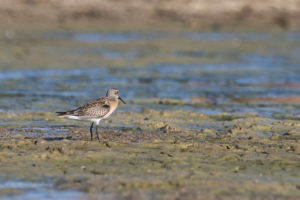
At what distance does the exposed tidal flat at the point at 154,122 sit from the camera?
8.88 metres

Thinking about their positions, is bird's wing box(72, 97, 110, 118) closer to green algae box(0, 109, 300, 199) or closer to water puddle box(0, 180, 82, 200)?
green algae box(0, 109, 300, 199)

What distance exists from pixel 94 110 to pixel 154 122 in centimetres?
234

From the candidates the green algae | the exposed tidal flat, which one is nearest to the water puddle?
the exposed tidal flat

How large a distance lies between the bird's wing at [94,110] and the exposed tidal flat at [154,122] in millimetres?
511

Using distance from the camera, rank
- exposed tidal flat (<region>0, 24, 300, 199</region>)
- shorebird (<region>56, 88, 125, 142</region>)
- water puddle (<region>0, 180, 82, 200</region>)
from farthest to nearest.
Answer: shorebird (<region>56, 88, 125, 142</region>) → exposed tidal flat (<region>0, 24, 300, 199</region>) → water puddle (<region>0, 180, 82, 200</region>)

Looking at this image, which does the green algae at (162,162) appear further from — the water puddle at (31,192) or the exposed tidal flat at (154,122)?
the water puddle at (31,192)

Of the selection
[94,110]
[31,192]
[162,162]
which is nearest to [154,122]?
[94,110]

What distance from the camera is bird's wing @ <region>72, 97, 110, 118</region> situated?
11742 mm

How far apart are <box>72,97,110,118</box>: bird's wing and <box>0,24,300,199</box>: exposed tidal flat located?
Answer: 51 cm

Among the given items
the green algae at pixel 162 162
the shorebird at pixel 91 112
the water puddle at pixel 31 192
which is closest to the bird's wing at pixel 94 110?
the shorebird at pixel 91 112

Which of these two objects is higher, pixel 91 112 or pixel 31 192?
pixel 91 112

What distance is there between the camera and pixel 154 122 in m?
13.8

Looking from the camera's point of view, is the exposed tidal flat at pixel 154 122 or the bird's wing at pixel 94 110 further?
the bird's wing at pixel 94 110

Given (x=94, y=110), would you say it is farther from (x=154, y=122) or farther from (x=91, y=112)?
(x=154, y=122)
